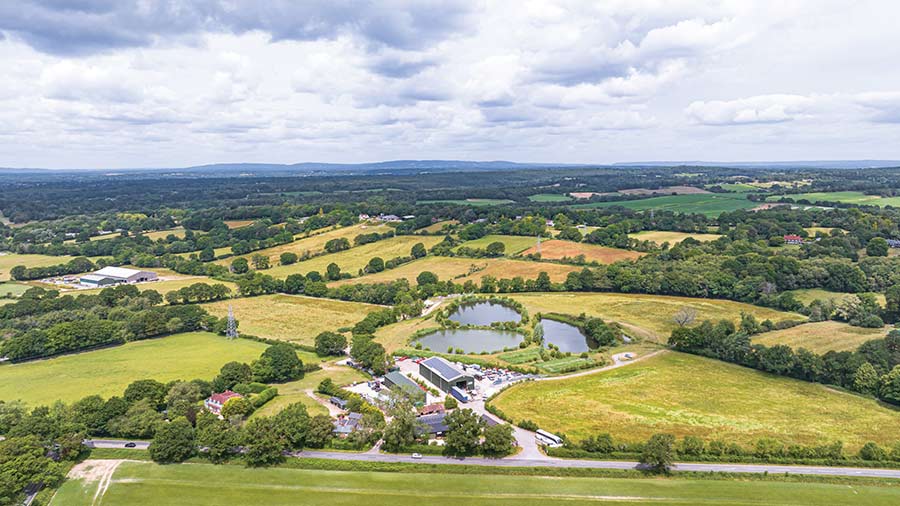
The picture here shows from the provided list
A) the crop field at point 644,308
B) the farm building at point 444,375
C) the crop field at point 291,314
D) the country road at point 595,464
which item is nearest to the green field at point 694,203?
the crop field at point 644,308

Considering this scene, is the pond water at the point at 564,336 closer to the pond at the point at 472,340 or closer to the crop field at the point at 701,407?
the pond at the point at 472,340

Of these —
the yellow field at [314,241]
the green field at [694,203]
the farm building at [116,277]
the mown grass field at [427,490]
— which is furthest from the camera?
the green field at [694,203]

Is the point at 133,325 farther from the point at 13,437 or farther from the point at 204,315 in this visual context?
the point at 13,437

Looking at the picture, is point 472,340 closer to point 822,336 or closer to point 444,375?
point 444,375

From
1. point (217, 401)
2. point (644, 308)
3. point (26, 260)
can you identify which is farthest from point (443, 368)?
point (26, 260)

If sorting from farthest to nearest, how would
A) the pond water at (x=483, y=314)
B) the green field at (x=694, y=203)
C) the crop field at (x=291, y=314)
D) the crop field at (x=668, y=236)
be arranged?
the green field at (x=694, y=203) < the crop field at (x=668, y=236) < the pond water at (x=483, y=314) < the crop field at (x=291, y=314)

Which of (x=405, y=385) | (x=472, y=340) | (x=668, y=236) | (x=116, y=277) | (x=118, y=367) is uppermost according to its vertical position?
(x=668, y=236)

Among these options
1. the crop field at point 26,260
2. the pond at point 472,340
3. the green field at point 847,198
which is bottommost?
the pond at point 472,340
